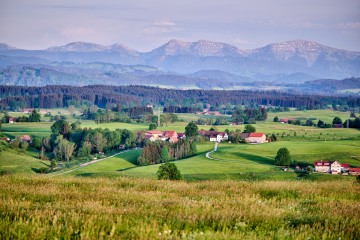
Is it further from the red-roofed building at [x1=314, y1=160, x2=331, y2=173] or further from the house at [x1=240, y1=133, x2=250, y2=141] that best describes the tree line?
the red-roofed building at [x1=314, y1=160, x2=331, y2=173]

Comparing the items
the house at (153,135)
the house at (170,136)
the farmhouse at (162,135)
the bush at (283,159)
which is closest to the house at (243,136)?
the farmhouse at (162,135)

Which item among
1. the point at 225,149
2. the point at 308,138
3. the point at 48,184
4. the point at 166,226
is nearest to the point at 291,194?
the point at 166,226

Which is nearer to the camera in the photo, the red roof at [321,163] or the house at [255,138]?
the red roof at [321,163]

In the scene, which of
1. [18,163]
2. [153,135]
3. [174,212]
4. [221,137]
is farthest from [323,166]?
[174,212]

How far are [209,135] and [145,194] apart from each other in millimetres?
110844

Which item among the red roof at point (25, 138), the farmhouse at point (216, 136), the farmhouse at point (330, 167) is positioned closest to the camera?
the farmhouse at point (330, 167)

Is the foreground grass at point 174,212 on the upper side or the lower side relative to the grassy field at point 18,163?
upper

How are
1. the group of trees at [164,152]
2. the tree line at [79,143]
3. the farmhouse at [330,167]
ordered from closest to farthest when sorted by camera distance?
the farmhouse at [330,167] → the group of trees at [164,152] → the tree line at [79,143]

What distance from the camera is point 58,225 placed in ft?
27.6

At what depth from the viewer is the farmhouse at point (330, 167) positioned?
74500mm

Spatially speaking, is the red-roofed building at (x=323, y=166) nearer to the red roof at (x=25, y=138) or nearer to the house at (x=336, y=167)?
the house at (x=336, y=167)

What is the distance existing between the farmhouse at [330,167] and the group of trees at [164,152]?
29197 millimetres

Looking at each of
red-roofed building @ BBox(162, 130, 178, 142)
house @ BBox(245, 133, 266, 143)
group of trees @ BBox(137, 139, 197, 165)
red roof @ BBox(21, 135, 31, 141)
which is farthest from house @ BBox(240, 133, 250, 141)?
red roof @ BBox(21, 135, 31, 141)

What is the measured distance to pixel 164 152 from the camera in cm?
9500
